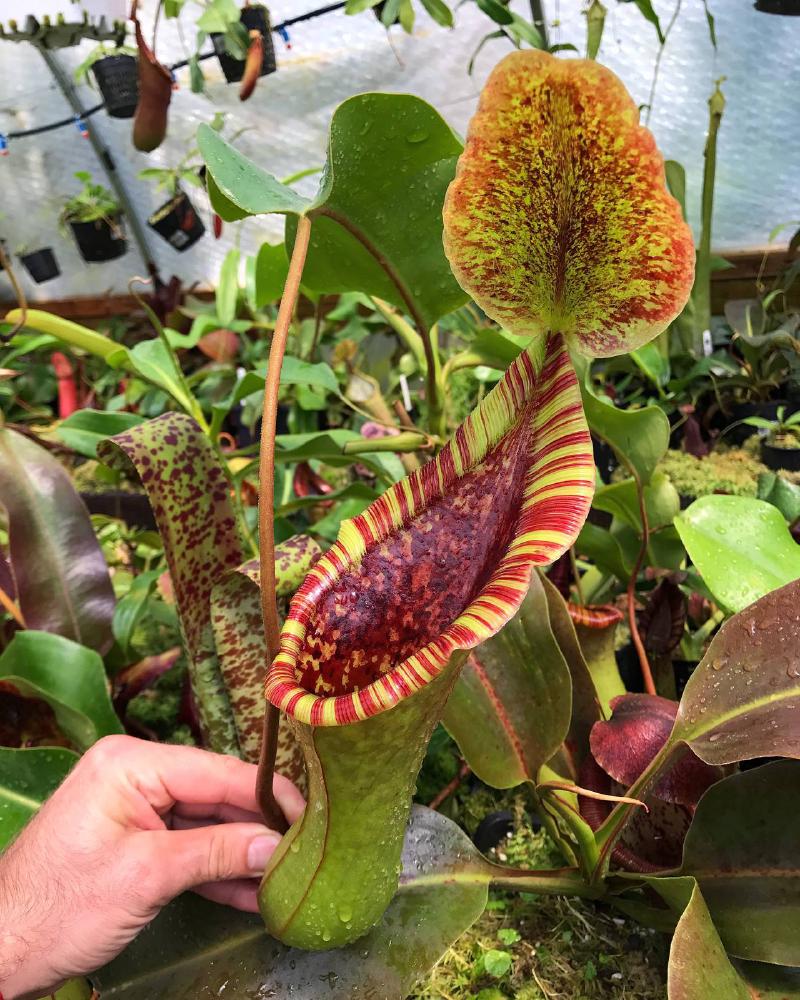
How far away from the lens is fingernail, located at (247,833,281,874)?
1.87ft

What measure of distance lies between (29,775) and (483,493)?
1.99 ft

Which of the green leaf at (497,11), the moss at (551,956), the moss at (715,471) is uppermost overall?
the green leaf at (497,11)

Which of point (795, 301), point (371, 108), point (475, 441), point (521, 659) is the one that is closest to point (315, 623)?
point (475, 441)

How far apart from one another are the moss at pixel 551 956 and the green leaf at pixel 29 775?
1.48 ft

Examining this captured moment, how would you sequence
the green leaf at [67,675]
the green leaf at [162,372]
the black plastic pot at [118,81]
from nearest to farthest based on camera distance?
the green leaf at [67,675] → the green leaf at [162,372] → the black plastic pot at [118,81]

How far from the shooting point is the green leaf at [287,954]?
570 millimetres

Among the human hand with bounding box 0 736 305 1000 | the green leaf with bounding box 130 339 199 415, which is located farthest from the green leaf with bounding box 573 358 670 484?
the green leaf with bounding box 130 339 199 415

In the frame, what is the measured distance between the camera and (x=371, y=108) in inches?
23.5

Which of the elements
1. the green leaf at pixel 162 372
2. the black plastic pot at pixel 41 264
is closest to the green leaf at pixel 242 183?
the green leaf at pixel 162 372

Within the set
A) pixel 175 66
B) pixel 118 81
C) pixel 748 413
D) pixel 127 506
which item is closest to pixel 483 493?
pixel 127 506

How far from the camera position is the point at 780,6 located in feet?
5.20

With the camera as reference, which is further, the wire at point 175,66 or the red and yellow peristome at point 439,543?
the wire at point 175,66

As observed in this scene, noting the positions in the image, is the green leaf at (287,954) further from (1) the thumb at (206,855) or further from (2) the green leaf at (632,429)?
(2) the green leaf at (632,429)

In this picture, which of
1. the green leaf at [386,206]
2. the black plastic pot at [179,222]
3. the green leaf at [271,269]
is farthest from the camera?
the black plastic pot at [179,222]
